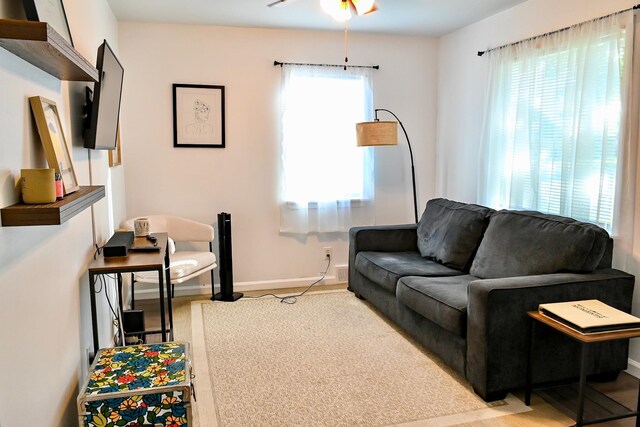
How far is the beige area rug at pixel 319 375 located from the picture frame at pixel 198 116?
1.52 metres

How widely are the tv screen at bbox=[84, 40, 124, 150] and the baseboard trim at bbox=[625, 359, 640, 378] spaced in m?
3.27

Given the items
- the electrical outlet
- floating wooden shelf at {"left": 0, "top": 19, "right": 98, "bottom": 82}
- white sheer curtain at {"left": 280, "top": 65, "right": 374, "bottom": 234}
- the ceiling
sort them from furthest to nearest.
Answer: the electrical outlet → white sheer curtain at {"left": 280, "top": 65, "right": 374, "bottom": 234} → the ceiling → floating wooden shelf at {"left": 0, "top": 19, "right": 98, "bottom": 82}

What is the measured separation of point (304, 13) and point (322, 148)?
120 cm

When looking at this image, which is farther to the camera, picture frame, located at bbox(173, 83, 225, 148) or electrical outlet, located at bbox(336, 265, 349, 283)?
electrical outlet, located at bbox(336, 265, 349, 283)

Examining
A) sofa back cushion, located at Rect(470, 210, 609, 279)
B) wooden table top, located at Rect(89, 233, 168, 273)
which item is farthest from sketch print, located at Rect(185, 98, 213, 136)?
sofa back cushion, located at Rect(470, 210, 609, 279)

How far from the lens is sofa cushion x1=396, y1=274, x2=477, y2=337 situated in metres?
2.74

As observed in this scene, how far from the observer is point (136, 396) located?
6.14 ft

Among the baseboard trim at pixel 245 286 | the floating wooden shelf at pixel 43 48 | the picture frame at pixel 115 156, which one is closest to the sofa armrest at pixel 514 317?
the floating wooden shelf at pixel 43 48

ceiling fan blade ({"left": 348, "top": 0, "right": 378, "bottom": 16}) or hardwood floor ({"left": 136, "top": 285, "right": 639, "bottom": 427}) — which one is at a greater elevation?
ceiling fan blade ({"left": 348, "top": 0, "right": 378, "bottom": 16})

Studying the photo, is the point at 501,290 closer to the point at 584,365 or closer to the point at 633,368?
the point at 584,365

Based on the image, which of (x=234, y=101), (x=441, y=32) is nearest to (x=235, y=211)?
(x=234, y=101)

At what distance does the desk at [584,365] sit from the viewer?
86.7 inches

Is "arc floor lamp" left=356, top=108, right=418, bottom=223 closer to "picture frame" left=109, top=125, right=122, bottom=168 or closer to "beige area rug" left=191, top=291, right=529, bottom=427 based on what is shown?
"beige area rug" left=191, top=291, right=529, bottom=427

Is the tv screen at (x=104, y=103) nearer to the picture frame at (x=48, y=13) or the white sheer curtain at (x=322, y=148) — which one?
the picture frame at (x=48, y=13)
